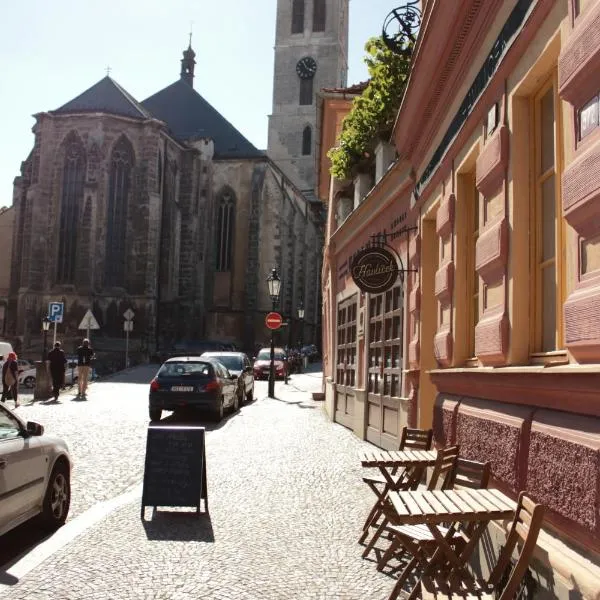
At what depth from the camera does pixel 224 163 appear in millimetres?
56281

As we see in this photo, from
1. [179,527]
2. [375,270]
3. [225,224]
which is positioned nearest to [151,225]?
[225,224]

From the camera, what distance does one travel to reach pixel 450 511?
146 inches

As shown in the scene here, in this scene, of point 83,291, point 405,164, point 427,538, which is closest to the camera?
point 427,538

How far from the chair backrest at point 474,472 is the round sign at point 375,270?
5.02 meters

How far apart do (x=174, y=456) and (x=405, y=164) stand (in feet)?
16.8

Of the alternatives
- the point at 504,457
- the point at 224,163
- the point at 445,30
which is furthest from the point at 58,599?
the point at 224,163

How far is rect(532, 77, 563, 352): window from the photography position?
4398mm

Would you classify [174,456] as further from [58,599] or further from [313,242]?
[313,242]

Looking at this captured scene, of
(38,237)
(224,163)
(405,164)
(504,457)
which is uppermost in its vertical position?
(224,163)

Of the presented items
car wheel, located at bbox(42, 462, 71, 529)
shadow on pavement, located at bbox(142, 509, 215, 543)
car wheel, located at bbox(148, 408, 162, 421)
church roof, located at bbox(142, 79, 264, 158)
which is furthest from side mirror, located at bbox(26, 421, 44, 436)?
church roof, located at bbox(142, 79, 264, 158)

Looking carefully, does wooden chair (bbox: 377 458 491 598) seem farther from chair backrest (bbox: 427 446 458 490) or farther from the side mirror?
the side mirror

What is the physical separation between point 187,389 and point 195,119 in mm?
49638

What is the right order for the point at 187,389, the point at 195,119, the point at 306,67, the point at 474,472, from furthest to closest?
the point at 306,67, the point at 195,119, the point at 187,389, the point at 474,472

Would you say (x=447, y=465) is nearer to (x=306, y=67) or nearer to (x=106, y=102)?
(x=106, y=102)
